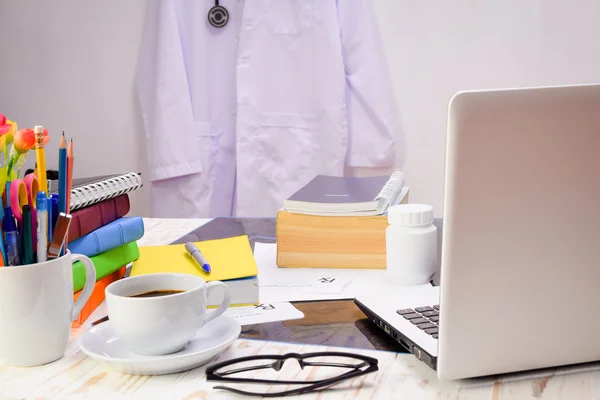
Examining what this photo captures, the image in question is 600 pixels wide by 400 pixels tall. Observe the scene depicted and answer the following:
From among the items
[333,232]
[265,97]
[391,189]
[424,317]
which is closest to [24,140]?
[424,317]

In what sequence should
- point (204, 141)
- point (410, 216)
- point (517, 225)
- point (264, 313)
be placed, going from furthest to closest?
point (204, 141), point (410, 216), point (264, 313), point (517, 225)

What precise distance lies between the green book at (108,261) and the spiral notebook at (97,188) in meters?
0.07

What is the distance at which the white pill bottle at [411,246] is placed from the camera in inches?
37.5

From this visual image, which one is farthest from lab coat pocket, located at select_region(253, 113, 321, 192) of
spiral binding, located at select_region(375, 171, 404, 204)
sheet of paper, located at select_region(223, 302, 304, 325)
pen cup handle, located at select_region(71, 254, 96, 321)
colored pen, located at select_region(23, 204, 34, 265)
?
colored pen, located at select_region(23, 204, 34, 265)

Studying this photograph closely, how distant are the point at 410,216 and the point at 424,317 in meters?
0.25

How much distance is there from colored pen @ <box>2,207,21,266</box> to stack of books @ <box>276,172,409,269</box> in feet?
1.60

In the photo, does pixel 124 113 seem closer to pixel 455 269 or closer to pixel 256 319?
pixel 256 319

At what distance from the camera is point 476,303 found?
0.56m

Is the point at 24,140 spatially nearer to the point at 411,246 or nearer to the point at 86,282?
the point at 86,282

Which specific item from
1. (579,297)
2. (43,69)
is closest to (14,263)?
(579,297)

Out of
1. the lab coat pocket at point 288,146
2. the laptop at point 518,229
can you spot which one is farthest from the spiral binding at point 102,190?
the lab coat pocket at point 288,146

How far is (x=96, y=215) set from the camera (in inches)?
34.2

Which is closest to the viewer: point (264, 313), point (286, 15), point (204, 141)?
point (264, 313)

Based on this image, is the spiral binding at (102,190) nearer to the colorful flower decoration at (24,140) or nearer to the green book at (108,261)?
the green book at (108,261)
